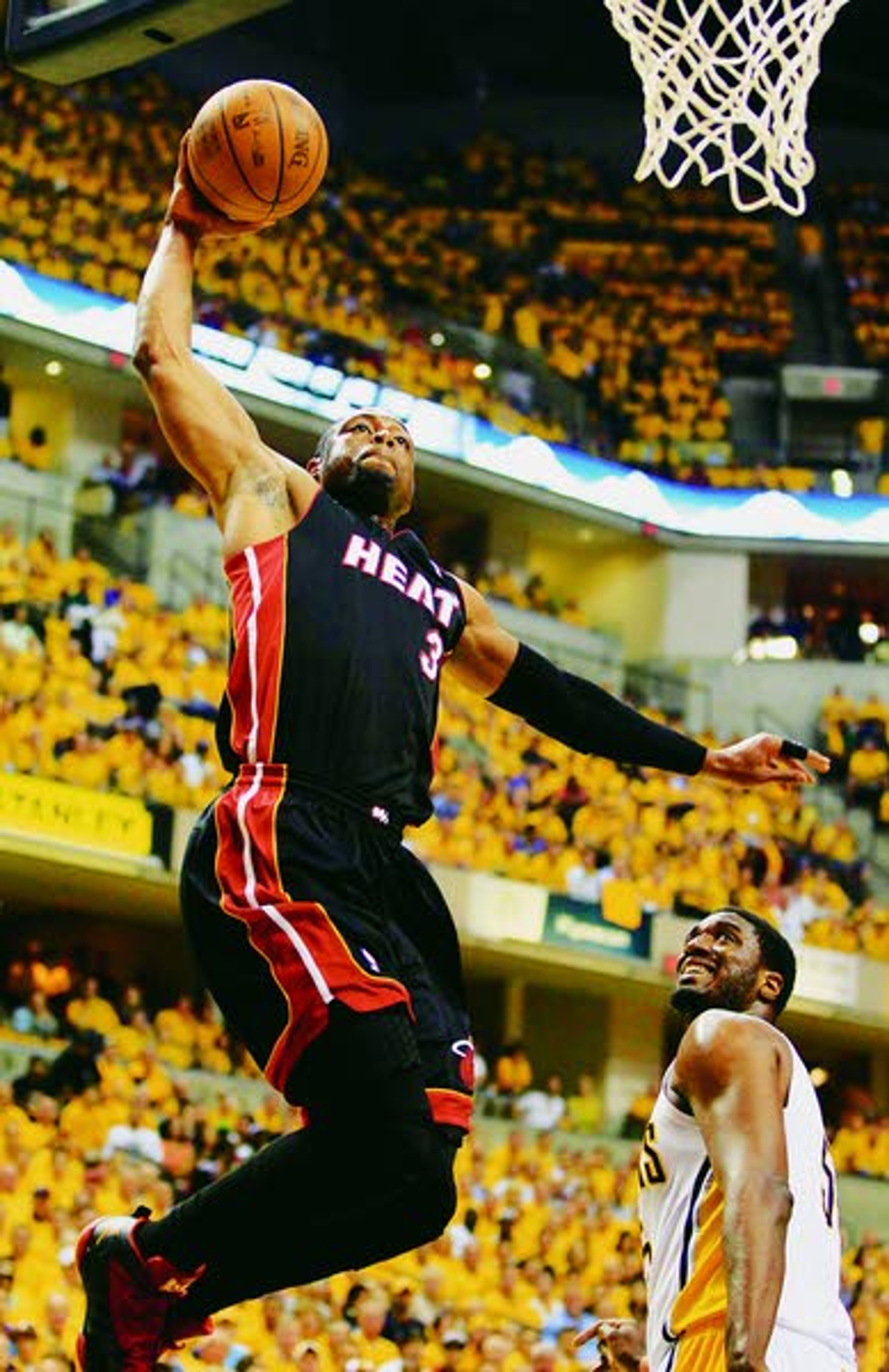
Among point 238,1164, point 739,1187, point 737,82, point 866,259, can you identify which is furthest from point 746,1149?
point 866,259

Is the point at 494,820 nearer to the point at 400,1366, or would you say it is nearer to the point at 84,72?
the point at 400,1366

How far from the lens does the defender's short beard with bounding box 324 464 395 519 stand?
5004 millimetres

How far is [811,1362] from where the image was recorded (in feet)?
14.9

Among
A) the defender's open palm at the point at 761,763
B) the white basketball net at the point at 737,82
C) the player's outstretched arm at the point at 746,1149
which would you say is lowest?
the player's outstretched arm at the point at 746,1149

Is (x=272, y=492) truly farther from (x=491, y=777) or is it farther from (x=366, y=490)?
(x=491, y=777)

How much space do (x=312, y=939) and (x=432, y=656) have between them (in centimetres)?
76

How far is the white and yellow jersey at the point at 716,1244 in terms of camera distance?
4.58 metres

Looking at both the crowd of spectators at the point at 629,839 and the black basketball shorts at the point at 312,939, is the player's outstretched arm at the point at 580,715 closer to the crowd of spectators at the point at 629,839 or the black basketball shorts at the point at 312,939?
the black basketball shorts at the point at 312,939

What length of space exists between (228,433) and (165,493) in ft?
64.1

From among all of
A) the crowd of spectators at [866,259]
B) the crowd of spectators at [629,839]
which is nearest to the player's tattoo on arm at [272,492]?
the crowd of spectators at [629,839]

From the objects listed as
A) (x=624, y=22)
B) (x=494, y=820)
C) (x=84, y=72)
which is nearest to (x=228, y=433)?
(x=84, y=72)

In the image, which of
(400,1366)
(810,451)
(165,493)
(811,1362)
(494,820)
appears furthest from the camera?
(810,451)

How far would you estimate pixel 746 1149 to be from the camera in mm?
4332

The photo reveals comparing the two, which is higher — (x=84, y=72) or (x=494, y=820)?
(x=84, y=72)
